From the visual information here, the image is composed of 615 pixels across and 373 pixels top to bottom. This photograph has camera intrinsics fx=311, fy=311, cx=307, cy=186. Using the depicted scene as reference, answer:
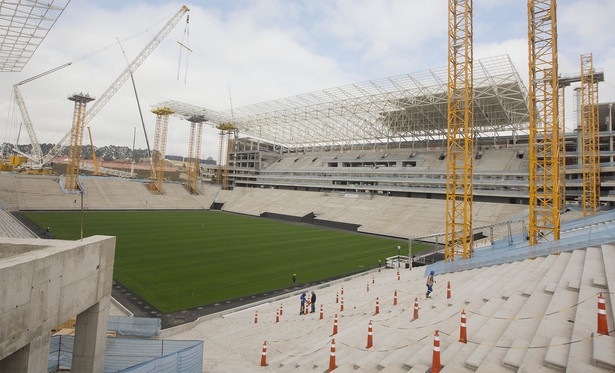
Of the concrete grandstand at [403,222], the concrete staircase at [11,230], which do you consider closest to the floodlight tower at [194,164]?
the concrete grandstand at [403,222]

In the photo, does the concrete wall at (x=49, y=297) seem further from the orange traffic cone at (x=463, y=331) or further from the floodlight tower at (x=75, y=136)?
the floodlight tower at (x=75, y=136)

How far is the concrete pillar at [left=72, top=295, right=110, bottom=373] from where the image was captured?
7.91m

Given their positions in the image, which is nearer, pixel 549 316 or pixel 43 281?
pixel 43 281

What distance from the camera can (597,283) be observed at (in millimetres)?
9133

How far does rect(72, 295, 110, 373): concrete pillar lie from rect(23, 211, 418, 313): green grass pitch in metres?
9.74

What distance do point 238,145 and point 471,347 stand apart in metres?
106

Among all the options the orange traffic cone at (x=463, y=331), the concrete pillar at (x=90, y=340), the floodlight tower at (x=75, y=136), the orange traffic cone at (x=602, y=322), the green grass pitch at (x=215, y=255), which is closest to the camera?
the orange traffic cone at (x=602, y=322)

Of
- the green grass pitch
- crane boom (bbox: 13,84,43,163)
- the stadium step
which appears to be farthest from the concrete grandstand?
crane boom (bbox: 13,84,43,163)

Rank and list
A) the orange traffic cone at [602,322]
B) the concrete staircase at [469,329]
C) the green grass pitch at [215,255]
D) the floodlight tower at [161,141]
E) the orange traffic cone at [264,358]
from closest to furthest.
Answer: the orange traffic cone at [602,322]
the concrete staircase at [469,329]
the orange traffic cone at [264,358]
the green grass pitch at [215,255]
the floodlight tower at [161,141]

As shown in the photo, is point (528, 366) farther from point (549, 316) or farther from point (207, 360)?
point (207, 360)

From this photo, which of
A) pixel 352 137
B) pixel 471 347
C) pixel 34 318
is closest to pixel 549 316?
pixel 471 347

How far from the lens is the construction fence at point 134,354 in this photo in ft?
27.8

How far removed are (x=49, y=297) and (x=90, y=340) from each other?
7.26 feet

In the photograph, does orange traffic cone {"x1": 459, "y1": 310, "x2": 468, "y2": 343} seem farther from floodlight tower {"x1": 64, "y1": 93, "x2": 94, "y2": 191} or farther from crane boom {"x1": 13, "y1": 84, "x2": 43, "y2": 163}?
crane boom {"x1": 13, "y1": 84, "x2": 43, "y2": 163}
